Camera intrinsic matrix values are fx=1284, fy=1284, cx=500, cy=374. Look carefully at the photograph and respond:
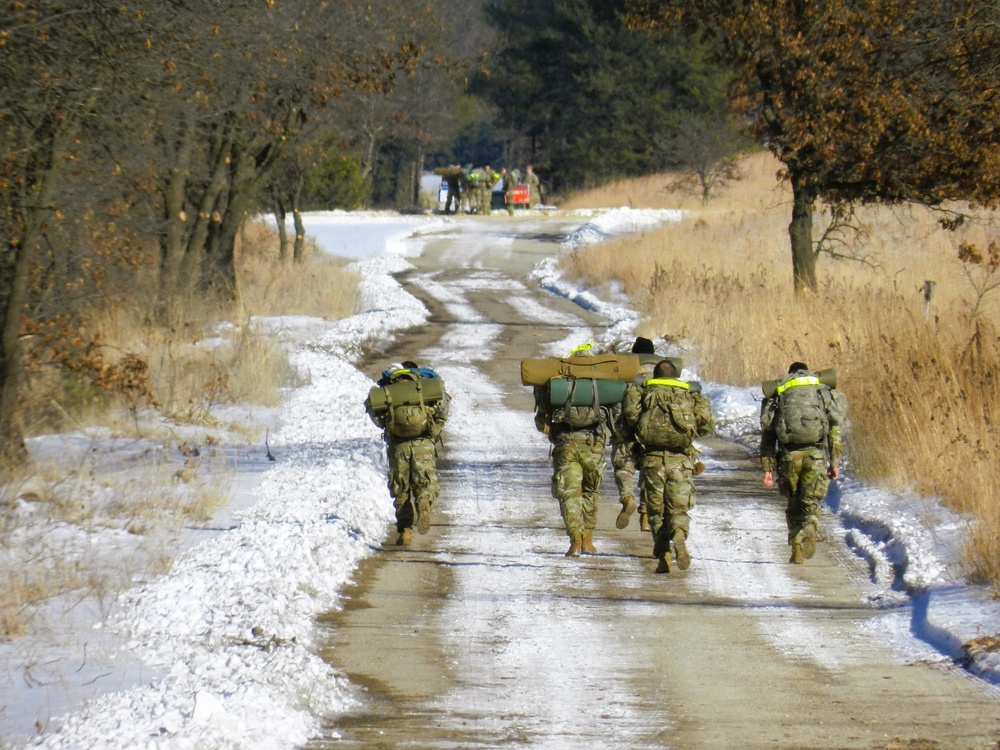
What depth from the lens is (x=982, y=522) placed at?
901cm

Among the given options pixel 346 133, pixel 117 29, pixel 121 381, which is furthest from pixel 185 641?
pixel 346 133

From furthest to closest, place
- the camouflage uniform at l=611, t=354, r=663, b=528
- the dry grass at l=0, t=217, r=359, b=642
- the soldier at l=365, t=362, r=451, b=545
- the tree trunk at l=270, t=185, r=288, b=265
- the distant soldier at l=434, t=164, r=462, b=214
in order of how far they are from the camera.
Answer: the distant soldier at l=434, t=164, r=462, b=214, the tree trunk at l=270, t=185, r=288, b=265, the soldier at l=365, t=362, r=451, b=545, the camouflage uniform at l=611, t=354, r=663, b=528, the dry grass at l=0, t=217, r=359, b=642

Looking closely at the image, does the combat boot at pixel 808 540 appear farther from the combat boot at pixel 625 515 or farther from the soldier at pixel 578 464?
the soldier at pixel 578 464

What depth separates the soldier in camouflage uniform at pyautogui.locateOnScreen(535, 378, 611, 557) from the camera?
387 inches

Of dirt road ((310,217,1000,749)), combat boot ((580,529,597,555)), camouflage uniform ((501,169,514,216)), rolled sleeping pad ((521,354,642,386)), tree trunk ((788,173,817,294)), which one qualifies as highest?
camouflage uniform ((501,169,514,216))

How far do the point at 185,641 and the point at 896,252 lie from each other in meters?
26.2

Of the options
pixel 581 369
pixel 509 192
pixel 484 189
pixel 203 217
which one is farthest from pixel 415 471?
pixel 484 189

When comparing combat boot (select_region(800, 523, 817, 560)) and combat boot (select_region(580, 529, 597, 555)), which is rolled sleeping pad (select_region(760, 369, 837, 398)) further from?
combat boot (select_region(580, 529, 597, 555))

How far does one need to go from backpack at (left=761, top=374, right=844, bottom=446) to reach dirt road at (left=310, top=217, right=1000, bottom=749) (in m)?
0.97

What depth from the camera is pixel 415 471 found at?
33.0ft

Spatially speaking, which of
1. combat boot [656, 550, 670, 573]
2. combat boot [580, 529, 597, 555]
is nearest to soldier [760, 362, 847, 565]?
combat boot [656, 550, 670, 573]

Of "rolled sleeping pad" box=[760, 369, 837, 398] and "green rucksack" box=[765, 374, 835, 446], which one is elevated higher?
"rolled sleeping pad" box=[760, 369, 837, 398]

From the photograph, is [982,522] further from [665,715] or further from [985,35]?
[985,35]

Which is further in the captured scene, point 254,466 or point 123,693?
point 254,466
